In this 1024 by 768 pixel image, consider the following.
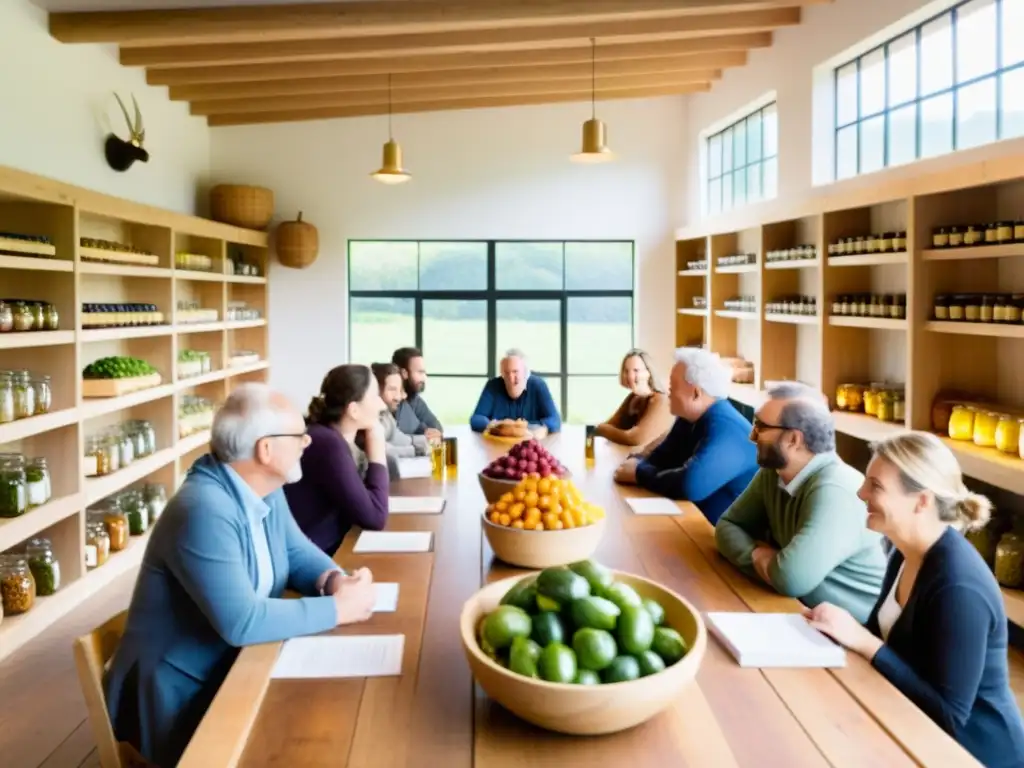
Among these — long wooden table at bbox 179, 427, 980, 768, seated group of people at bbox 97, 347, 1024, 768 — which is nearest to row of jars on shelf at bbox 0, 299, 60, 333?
seated group of people at bbox 97, 347, 1024, 768

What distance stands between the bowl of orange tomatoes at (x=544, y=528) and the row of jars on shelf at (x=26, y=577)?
2.76 m

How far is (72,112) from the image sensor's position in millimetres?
5391

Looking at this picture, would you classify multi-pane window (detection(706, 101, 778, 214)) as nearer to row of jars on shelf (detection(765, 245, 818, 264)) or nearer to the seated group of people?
row of jars on shelf (detection(765, 245, 818, 264))

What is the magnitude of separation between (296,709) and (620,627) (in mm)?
602

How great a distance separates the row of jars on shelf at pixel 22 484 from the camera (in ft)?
14.3

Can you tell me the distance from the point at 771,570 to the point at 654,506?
1043 millimetres

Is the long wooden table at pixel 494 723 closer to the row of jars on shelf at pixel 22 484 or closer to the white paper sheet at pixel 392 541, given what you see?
the white paper sheet at pixel 392 541

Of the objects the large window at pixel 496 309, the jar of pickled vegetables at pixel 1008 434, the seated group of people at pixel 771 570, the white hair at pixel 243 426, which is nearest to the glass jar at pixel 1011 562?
the jar of pickled vegetables at pixel 1008 434

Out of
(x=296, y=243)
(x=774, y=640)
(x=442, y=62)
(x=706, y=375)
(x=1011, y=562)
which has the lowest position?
(x=1011, y=562)

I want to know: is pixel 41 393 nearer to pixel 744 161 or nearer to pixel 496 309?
pixel 496 309

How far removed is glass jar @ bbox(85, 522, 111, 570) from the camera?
5113mm

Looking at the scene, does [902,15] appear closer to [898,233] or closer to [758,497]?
[898,233]

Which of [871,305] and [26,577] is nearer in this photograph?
[26,577]

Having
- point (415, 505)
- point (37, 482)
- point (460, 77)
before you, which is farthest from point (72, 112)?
point (415, 505)
